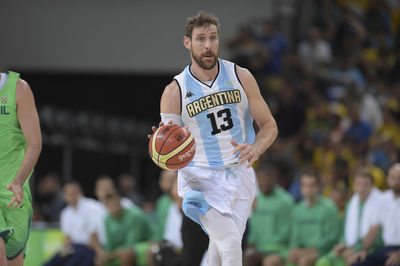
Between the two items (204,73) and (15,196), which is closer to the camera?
(15,196)

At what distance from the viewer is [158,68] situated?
1558 cm

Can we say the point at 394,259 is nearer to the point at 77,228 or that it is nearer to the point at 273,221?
the point at 273,221

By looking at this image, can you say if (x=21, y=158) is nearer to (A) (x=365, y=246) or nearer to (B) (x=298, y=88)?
(A) (x=365, y=246)

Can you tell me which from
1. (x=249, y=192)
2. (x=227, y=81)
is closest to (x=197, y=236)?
(x=249, y=192)

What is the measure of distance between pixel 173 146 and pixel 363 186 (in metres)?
4.30

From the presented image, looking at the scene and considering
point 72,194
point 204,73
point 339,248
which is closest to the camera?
point 204,73

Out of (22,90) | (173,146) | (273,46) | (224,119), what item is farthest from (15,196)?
(273,46)

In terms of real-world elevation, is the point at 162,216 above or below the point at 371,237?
below

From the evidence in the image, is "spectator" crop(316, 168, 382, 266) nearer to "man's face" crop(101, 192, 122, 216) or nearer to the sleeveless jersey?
"man's face" crop(101, 192, 122, 216)

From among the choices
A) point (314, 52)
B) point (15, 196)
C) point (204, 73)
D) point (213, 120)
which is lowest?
point (15, 196)

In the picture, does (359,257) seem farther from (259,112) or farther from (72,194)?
(72,194)

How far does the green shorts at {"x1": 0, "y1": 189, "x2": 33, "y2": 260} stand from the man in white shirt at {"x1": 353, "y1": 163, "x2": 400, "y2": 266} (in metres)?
4.52

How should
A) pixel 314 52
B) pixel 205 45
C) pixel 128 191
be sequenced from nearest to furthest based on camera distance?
1. pixel 205 45
2. pixel 128 191
3. pixel 314 52

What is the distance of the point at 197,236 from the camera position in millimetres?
7176
